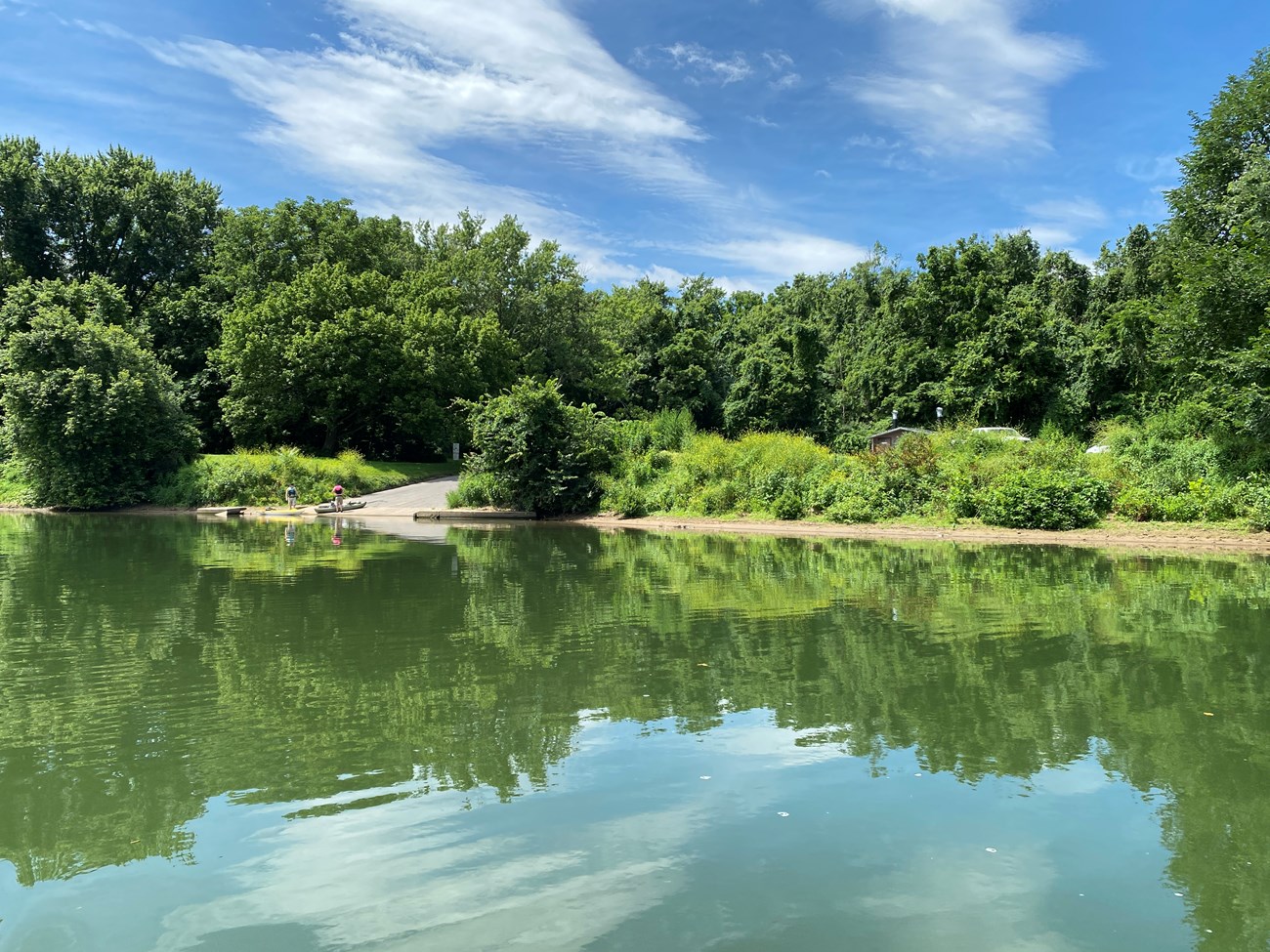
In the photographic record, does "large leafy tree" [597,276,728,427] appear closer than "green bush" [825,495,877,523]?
No

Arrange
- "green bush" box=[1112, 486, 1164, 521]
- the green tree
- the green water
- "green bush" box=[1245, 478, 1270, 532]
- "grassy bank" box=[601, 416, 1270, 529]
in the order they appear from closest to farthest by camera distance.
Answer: the green water, "green bush" box=[1245, 478, 1270, 532], "green bush" box=[1112, 486, 1164, 521], "grassy bank" box=[601, 416, 1270, 529], the green tree

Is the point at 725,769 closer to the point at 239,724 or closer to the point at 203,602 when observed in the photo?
the point at 239,724

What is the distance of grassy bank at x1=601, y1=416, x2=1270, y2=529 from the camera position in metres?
23.5

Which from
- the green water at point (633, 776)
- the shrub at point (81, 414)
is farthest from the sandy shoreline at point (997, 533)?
the shrub at point (81, 414)

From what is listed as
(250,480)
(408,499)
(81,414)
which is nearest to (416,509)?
(408,499)

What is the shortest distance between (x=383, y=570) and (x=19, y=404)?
29969mm

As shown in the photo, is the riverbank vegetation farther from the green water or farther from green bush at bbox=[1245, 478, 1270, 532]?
the green water

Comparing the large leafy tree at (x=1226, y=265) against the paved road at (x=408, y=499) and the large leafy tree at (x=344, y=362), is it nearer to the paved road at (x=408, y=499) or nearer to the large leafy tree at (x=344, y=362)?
the paved road at (x=408, y=499)

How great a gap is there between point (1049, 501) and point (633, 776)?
21608mm

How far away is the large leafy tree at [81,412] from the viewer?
36.5m

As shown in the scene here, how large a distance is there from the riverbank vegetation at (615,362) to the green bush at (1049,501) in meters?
0.08

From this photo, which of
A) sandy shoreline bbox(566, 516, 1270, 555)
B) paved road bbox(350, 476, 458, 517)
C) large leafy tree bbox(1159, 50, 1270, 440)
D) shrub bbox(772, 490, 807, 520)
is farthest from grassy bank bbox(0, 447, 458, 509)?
large leafy tree bbox(1159, 50, 1270, 440)

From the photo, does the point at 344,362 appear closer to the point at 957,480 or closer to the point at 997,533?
the point at 957,480

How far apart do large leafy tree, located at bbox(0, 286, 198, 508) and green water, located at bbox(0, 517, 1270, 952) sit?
1170 inches
